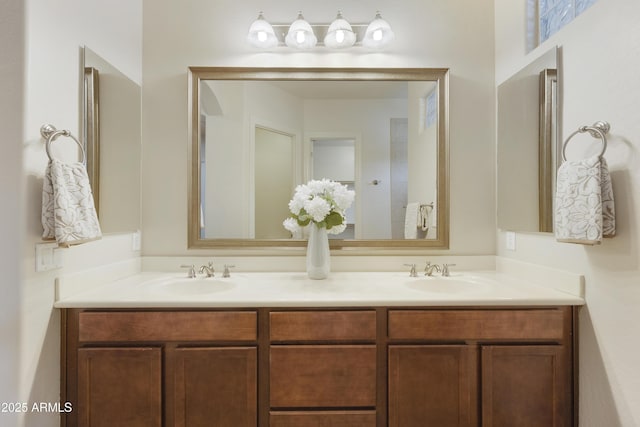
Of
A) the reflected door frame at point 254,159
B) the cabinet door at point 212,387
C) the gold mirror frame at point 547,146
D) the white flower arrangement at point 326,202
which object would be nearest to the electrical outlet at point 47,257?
the cabinet door at point 212,387

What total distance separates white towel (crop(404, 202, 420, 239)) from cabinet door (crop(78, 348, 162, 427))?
1.40 meters

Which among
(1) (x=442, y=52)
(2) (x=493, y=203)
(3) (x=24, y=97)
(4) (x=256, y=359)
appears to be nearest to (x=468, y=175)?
(2) (x=493, y=203)

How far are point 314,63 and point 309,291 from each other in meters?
1.33

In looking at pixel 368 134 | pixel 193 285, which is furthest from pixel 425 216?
pixel 193 285

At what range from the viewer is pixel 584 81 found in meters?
1.24

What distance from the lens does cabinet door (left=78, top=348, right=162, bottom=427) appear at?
1.25 meters

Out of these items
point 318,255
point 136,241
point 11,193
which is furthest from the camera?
point 136,241

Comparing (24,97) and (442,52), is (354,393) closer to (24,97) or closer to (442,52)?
(24,97)

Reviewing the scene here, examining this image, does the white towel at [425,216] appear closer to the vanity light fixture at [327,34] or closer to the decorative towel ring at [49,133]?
the vanity light fixture at [327,34]

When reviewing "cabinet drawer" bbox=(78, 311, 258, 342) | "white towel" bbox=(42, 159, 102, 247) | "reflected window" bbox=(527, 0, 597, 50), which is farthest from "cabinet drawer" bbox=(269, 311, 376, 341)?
"reflected window" bbox=(527, 0, 597, 50)

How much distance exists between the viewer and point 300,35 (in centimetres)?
176

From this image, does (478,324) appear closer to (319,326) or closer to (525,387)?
(525,387)

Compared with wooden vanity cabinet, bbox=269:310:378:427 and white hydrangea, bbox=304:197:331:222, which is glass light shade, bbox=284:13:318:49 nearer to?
white hydrangea, bbox=304:197:331:222

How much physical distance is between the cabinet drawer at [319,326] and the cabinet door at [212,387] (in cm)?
15
